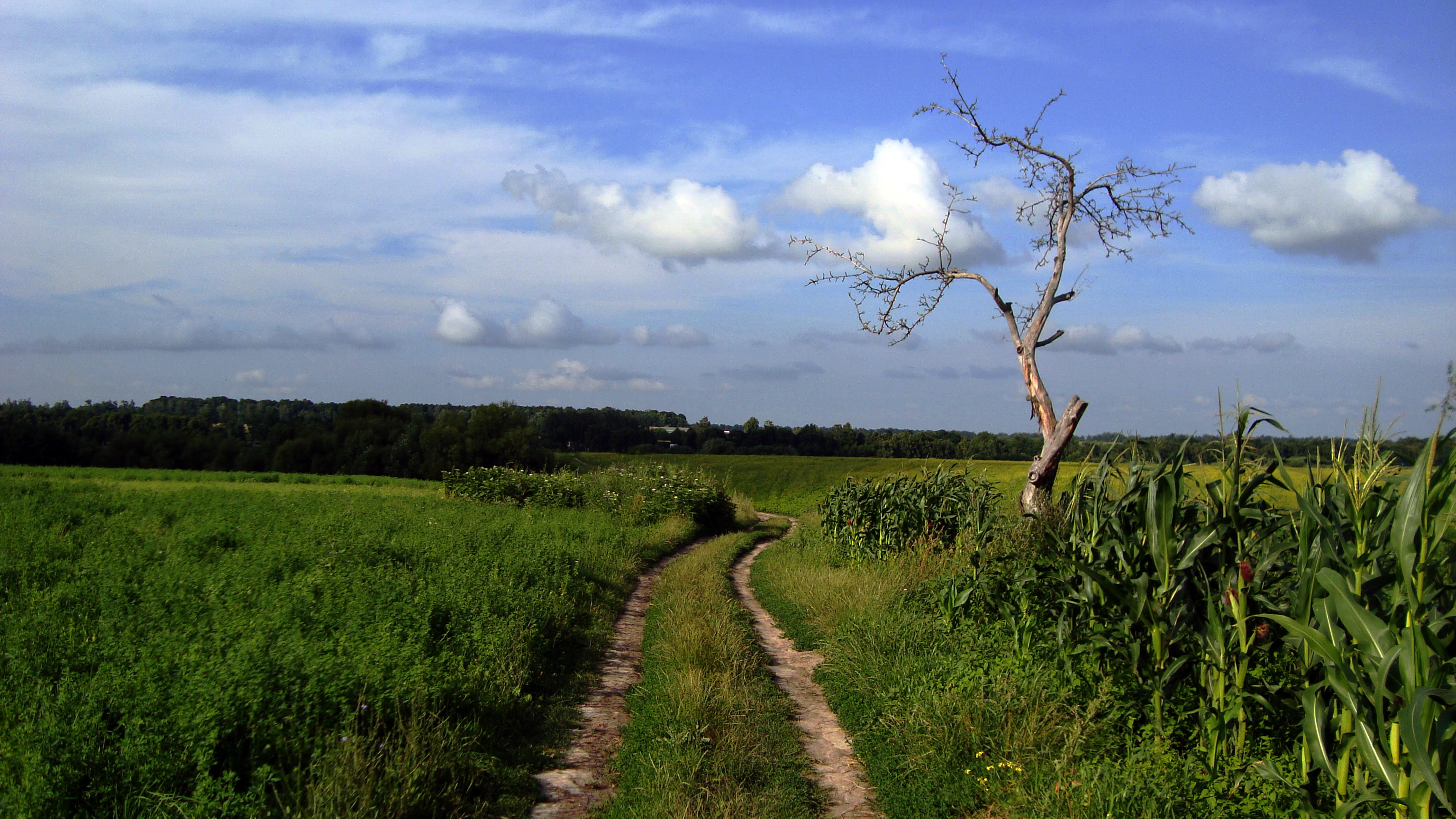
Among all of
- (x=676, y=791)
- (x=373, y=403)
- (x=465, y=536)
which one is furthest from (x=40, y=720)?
(x=373, y=403)

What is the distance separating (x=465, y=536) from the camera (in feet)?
40.1

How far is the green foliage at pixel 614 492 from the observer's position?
23.0m

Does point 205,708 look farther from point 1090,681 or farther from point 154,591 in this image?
point 1090,681

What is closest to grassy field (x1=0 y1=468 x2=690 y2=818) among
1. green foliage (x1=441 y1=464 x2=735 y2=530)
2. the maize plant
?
the maize plant

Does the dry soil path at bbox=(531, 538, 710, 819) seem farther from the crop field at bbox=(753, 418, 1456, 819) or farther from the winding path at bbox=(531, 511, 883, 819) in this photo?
the crop field at bbox=(753, 418, 1456, 819)

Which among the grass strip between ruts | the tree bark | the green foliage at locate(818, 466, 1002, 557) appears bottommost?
the grass strip between ruts

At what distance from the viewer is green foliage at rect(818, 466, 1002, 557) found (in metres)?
12.3

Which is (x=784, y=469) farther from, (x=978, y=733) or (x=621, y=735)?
(x=978, y=733)

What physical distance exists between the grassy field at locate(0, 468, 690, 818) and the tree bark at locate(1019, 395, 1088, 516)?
5.37m

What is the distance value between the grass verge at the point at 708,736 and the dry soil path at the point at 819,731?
12 centimetres

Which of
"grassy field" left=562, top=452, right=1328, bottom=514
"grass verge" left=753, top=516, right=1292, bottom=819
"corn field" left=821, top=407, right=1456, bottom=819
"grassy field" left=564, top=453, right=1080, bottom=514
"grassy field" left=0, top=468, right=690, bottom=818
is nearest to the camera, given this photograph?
"corn field" left=821, top=407, right=1456, bottom=819

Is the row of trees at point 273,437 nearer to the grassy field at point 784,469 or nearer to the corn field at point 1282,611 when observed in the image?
the grassy field at point 784,469

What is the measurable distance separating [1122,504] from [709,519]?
2001 centimetres

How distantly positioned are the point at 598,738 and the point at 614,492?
62.2 ft
